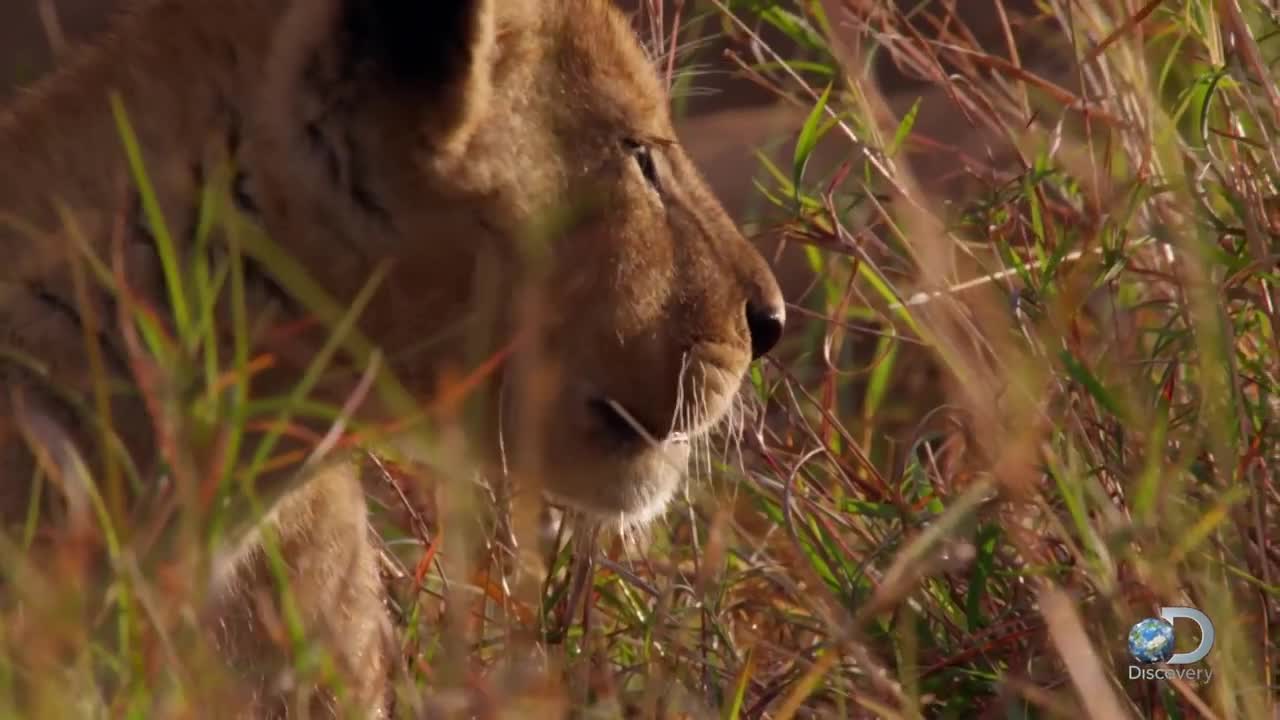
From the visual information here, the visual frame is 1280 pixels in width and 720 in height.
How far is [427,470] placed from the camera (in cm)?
238

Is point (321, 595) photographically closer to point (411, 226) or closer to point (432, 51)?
point (411, 226)

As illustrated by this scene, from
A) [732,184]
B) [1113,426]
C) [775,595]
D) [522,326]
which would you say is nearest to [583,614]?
[775,595]

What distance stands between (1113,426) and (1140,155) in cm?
39

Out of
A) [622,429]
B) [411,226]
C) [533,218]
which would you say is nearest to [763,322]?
[622,429]

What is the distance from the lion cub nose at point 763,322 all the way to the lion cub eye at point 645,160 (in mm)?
181

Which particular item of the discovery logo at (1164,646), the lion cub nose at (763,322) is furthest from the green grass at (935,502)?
the lion cub nose at (763,322)

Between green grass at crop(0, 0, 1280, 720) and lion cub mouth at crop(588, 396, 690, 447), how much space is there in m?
0.13

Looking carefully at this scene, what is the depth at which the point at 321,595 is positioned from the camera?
2.08 m

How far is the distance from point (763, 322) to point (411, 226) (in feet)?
1.65

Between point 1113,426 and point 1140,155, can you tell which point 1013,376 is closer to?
point 1113,426

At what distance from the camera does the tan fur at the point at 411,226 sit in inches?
69.8

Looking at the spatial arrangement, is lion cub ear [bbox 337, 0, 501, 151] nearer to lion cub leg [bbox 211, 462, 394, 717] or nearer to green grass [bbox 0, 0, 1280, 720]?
green grass [bbox 0, 0, 1280, 720]

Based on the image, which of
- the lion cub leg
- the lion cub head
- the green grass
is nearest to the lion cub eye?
the lion cub head

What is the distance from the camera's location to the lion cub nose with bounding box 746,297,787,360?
→ 84.2 inches
